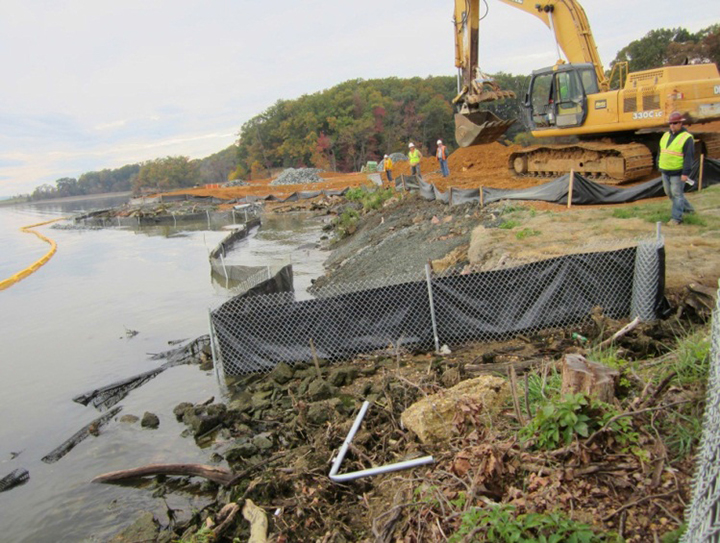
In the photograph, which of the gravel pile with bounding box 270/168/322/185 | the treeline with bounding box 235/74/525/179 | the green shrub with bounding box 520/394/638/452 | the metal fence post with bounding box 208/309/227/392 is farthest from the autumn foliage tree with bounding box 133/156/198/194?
the green shrub with bounding box 520/394/638/452

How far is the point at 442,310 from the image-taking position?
833 cm

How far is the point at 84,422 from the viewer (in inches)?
348

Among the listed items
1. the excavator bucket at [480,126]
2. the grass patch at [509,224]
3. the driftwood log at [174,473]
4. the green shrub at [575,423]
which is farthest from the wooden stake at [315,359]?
the excavator bucket at [480,126]

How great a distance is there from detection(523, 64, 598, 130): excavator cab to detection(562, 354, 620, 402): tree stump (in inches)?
522

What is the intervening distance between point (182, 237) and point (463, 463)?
31.7 m

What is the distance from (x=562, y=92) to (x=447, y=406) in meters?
13.7

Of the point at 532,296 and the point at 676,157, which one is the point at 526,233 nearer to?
the point at 676,157

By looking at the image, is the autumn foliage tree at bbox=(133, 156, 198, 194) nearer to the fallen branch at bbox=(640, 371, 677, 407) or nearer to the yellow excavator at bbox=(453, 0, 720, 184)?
the yellow excavator at bbox=(453, 0, 720, 184)

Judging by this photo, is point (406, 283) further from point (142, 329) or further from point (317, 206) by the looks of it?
point (317, 206)

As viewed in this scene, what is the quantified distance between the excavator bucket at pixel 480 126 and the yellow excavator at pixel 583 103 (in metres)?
0.03

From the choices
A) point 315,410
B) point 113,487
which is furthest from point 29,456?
point 315,410

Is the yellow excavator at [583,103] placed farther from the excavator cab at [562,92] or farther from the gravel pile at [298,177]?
the gravel pile at [298,177]

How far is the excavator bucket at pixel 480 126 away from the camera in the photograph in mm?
18531

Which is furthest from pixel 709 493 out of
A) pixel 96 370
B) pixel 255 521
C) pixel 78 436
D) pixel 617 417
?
pixel 96 370
